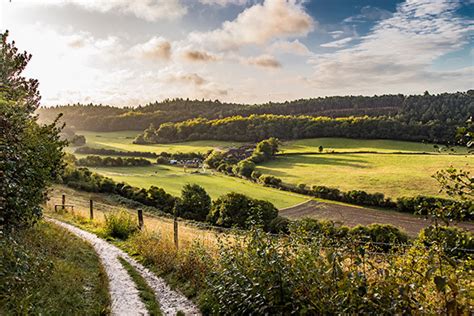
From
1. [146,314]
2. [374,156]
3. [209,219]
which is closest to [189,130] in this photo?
[374,156]

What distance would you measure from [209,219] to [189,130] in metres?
84.9

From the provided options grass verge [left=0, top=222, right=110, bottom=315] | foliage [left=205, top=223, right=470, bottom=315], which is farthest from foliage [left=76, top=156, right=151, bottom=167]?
foliage [left=205, top=223, right=470, bottom=315]

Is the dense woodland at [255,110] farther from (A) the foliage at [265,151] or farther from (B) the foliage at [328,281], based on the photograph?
(B) the foliage at [328,281]

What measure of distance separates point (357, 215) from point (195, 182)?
3252 centimetres

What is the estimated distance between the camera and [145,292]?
1048 centimetres

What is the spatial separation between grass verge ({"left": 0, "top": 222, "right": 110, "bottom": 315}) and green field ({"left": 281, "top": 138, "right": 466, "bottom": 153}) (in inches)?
3456

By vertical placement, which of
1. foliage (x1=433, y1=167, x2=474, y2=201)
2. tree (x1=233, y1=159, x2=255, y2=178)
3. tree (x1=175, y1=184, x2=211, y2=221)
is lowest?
tree (x1=175, y1=184, x2=211, y2=221)

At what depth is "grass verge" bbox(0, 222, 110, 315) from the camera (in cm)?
574

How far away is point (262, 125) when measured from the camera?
12131cm

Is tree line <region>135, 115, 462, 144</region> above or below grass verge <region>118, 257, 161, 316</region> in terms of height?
above

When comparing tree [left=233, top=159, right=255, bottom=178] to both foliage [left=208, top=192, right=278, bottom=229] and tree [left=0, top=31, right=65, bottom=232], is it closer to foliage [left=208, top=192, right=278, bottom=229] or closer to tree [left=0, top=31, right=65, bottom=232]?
foliage [left=208, top=192, right=278, bottom=229]

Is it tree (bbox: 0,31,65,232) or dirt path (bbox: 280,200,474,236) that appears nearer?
tree (bbox: 0,31,65,232)

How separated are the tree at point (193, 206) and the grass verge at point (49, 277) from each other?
119 feet

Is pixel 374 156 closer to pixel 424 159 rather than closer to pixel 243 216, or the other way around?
pixel 424 159
